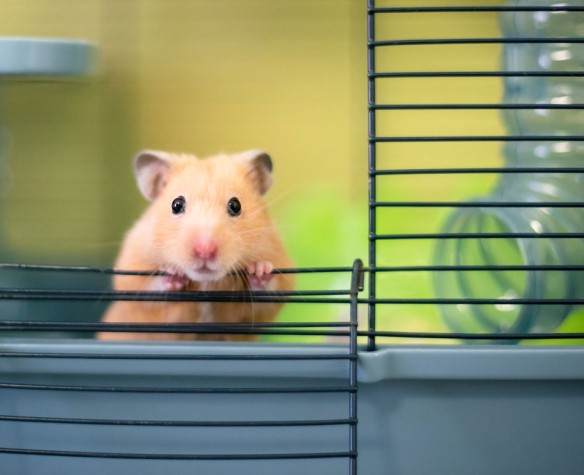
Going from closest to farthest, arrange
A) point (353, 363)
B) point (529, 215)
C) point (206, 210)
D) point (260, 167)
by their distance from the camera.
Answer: point (353, 363)
point (206, 210)
point (260, 167)
point (529, 215)

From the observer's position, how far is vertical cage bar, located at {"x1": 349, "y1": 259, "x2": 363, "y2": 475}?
3.14ft

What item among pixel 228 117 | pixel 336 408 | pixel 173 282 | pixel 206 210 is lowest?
pixel 336 408

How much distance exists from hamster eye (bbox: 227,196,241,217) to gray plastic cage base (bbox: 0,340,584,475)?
191 mm

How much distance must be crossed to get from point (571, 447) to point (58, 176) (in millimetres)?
912

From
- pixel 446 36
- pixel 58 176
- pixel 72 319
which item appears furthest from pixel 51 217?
pixel 446 36

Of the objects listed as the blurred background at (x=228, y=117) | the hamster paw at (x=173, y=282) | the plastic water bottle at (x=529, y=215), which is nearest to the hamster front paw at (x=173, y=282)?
the hamster paw at (x=173, y=282)

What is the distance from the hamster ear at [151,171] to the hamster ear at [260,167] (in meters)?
0.12

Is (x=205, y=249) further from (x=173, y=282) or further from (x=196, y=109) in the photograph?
(x=196, y=109)

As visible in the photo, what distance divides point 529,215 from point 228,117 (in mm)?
537

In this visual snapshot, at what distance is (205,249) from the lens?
107 centimetres

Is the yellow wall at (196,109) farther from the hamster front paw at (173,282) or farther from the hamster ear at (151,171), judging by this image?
the hamster front paw at (173,282)

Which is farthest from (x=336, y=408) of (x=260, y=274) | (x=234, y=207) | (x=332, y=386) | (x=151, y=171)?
(x=151, y=171)

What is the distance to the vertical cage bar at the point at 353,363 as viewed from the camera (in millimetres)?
956

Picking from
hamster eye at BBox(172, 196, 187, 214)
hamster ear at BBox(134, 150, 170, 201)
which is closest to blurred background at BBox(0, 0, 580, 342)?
hamster ear at BBox(134, 150, 170, 201)
